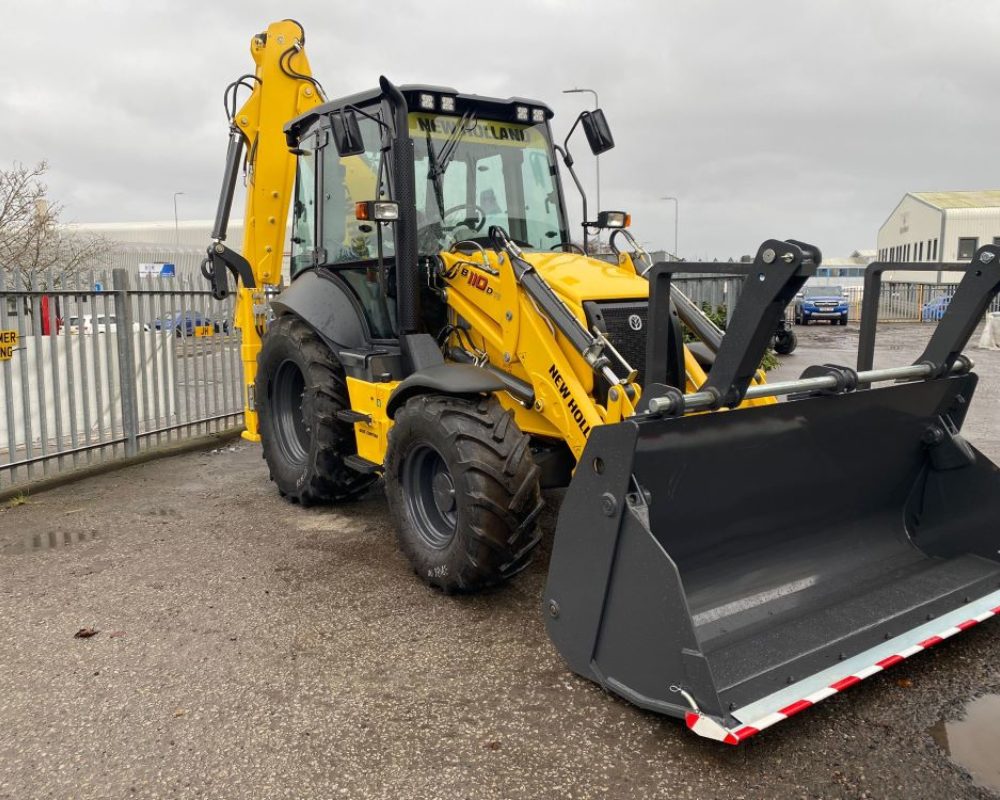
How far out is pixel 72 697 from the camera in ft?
11.6

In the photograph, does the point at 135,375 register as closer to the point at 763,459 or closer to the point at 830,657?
the point at 763,459

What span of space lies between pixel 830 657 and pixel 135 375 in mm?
6828

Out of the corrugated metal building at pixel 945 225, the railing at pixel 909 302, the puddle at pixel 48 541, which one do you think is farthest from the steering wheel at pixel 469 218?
the corrugated metal building at pixel 945 225

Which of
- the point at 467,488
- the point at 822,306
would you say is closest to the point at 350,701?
the point at 467,488

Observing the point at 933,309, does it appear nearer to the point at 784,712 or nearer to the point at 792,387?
the point at 792,387

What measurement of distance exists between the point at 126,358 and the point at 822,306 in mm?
23596

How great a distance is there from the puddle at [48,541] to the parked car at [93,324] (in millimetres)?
2203

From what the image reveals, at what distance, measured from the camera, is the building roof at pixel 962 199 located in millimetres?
46500

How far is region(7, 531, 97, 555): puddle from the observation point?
5500 mm

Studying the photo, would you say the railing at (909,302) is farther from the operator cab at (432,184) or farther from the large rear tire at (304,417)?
the large rear tire at (304,417)

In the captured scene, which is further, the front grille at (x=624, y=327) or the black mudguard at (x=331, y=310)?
the black mudguard at (x=331, y=310)

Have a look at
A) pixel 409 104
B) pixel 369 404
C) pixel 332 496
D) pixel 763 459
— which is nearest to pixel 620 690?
pixel 763 459

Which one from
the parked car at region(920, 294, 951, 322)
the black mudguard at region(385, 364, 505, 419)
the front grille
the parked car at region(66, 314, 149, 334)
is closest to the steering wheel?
the black mudguard at region(385, 364, 505, 419)

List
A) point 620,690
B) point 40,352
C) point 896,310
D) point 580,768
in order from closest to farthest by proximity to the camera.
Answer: point 580,768
point 620,690
point 40,352
point 896,310
